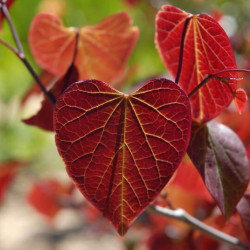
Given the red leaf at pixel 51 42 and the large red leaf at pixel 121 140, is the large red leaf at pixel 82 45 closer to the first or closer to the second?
the red leaf at pixel 51 42

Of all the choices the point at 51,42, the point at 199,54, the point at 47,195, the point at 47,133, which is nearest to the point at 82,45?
the point at 51,42

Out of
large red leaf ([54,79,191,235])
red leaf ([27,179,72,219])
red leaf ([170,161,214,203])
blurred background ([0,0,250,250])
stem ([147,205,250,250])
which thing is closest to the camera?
large red leaf ([54,79,191,235])

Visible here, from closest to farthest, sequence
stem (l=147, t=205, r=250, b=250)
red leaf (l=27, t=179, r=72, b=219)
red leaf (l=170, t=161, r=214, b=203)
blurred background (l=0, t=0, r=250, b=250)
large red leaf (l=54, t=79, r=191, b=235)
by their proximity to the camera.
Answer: large red leaf (l=54, t=79, r=191, b=235), stem (l=147, t=205, r=250, b=250), red leaf (l=170, t=161, r=214, b=203), red leaf (l=27, t=179, r=72, b=219), blurred background (l=0, t=0, r=250, b=250)

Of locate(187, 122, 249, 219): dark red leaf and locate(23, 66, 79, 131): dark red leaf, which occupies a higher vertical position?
locate(23, 66, 79, 131): dark red leaf

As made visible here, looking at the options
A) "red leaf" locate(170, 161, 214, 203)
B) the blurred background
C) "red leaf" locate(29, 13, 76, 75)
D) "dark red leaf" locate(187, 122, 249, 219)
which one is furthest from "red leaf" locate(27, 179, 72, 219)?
"dark red leaf" locate(187, 122, 249, 219)

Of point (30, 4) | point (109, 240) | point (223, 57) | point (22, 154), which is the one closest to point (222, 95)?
point (223, 57)

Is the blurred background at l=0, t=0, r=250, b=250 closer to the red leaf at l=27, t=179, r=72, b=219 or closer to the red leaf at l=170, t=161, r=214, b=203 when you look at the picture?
the red leaf at l=27, t=179, r=72, b=219
